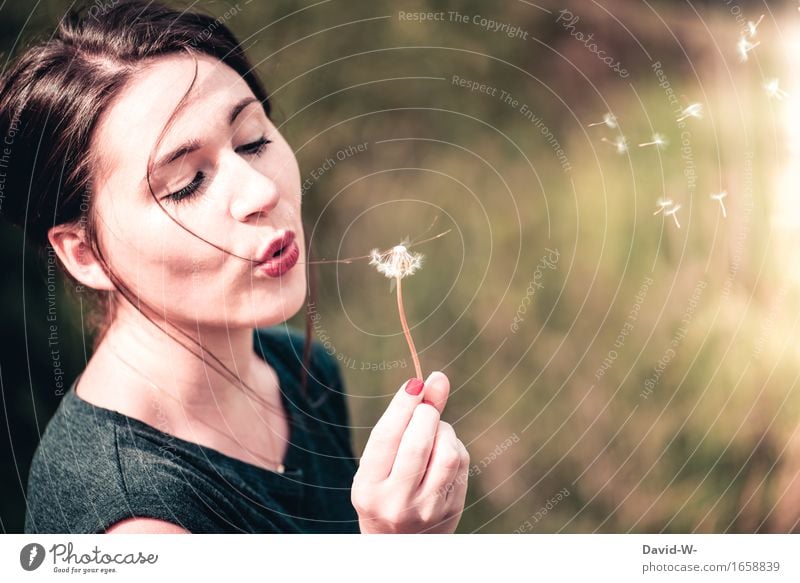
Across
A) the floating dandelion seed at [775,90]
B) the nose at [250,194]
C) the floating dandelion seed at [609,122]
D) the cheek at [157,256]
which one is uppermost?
the floating dandelion seed at [775,90]

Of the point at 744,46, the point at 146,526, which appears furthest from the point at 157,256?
the point at 744,46

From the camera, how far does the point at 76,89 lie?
0.65 meters

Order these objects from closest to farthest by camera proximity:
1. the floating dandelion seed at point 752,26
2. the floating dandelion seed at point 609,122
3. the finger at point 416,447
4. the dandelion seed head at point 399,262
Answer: the finger at point 416,447, the dandelion seed head at point 399,262, the floating dandelion seed at point 752,26, the floating dandelion seed at point 609,122

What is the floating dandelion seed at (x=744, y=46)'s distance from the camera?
96 cm

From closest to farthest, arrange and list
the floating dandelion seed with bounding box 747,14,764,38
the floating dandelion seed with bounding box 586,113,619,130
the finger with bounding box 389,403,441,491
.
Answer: the finger with bounding box 389,403,441,491 → the floating dandelion seed with bounding box 747,14,764,38 → the floating dandelion seed with bounding box 586,113,619,130

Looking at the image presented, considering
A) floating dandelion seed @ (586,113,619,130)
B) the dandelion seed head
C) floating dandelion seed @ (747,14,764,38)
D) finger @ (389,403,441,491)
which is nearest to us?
finger @ (389,403,441,491)

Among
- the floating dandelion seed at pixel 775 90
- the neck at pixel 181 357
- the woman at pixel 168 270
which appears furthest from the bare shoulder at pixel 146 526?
the floating dandelion seed at pixel 775 90

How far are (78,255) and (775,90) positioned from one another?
0.87m

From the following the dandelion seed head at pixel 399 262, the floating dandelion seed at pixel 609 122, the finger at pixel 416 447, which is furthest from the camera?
the floating dandelion seed at pixel 609 122

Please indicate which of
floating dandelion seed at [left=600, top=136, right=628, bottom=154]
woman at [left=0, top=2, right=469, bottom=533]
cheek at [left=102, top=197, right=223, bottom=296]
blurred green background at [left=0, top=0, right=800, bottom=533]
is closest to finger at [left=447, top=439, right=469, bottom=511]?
woman at [left=0, top=2, right=469, bottom=533]

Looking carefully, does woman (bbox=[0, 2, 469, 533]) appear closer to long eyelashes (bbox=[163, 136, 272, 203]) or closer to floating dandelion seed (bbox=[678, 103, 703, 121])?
long eyelashes (bbox=[163, 136, 272, 203])

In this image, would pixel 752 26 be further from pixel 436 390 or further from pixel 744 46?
pixel 436 390

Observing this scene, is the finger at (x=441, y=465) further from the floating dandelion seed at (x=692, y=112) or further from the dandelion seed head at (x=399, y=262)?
the floating dandelion seed at (x=692, y=112)

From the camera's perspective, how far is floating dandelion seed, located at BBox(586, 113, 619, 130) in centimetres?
106
